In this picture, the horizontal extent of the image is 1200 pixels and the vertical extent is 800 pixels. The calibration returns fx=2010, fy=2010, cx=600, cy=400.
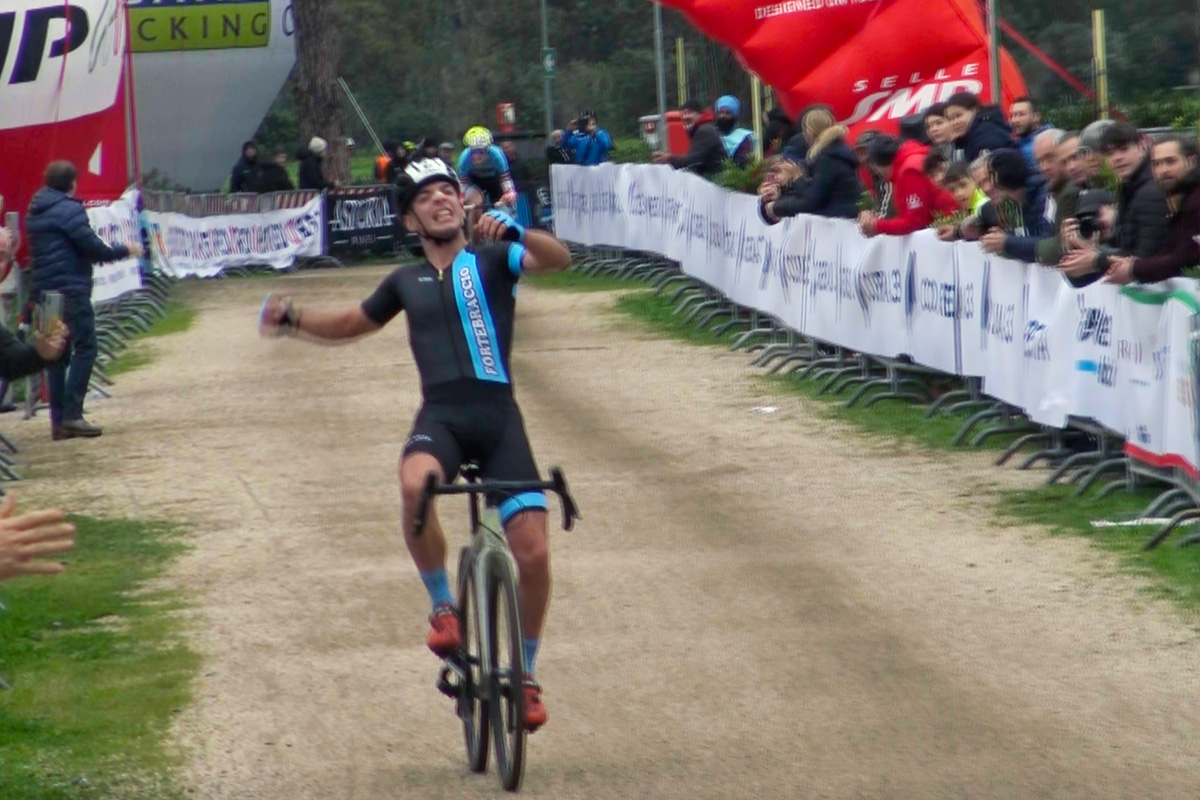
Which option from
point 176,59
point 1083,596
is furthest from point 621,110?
point 1083,596

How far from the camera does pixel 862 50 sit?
1952cm

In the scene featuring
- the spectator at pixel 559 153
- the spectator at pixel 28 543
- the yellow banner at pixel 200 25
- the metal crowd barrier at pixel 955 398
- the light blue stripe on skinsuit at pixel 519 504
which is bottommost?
the metal crowd barrier at pixel 955 398

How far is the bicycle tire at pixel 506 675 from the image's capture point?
249 inches

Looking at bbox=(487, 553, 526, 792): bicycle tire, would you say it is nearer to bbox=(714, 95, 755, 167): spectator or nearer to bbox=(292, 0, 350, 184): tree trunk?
bbox=(714, 95, 755, 167): spectator

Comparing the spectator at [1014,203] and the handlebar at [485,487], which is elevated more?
the spectator at [1014,203]

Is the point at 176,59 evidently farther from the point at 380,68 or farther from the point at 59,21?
the point at 380,68

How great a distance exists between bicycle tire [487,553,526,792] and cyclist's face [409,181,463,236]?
117cm

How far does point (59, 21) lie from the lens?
18.1 metres

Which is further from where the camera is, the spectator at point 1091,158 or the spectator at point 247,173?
the spectator at point 247,173

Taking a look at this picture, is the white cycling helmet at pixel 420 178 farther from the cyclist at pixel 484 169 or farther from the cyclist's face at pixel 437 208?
the cyclist at pixel 484 169

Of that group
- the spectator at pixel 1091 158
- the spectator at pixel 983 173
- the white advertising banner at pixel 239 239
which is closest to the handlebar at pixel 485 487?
the spectator at pixel 1091 158

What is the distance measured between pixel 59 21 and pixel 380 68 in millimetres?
61872

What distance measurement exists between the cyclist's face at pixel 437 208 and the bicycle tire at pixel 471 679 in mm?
1102

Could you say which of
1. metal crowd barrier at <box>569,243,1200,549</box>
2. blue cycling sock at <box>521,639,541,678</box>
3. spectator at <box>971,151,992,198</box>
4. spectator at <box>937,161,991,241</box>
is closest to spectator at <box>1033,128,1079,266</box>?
spectator at <box>971,151,992,198</box>
